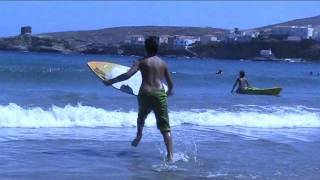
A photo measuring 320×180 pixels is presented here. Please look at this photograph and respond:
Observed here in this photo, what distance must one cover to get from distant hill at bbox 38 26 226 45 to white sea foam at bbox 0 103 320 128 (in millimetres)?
145213

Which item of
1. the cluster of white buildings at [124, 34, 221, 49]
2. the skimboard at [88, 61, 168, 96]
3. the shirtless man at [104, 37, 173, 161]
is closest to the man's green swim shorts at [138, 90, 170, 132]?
the shirtless man at [104, 37, 173, 161]

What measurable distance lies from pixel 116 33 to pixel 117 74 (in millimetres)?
165734

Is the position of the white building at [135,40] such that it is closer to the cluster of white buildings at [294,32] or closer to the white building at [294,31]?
the cluster of white buildings at [294,32]

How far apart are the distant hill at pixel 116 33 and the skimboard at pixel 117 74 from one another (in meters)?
149

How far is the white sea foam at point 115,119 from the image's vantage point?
41.7 feet

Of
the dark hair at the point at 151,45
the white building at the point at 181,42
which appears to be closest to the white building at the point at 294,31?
the white building at the point at 181,42

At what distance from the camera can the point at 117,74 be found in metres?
10.6

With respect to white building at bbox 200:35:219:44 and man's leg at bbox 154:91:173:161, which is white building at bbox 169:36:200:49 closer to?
white building at bbox 200:35:219:44

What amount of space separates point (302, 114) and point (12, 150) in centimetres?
1010

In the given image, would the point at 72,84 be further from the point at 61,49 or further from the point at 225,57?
the point at 61,49

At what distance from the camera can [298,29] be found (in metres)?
160

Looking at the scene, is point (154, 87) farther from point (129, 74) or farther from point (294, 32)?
point (294, 32)

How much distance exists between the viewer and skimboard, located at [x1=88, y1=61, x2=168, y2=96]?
998cm

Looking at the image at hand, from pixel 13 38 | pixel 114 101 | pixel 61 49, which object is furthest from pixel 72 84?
pixel 13 38
